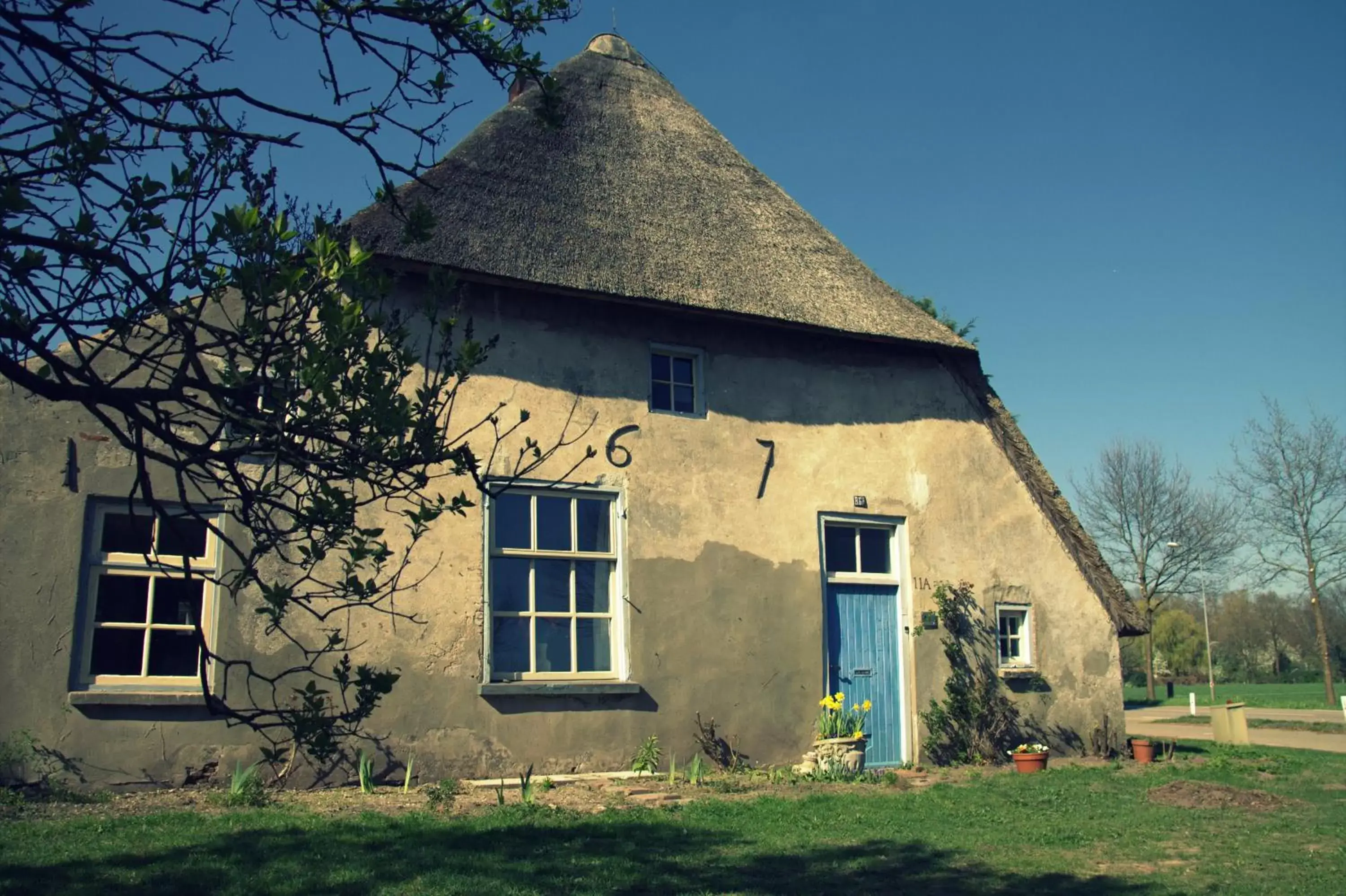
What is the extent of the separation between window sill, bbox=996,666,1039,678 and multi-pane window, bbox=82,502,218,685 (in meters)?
8.50

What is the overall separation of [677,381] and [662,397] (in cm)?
26

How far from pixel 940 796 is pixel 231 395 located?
780 cm

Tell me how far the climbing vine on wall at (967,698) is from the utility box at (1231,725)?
3.55m

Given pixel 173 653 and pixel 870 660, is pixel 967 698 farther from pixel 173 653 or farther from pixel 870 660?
pixel 173 653

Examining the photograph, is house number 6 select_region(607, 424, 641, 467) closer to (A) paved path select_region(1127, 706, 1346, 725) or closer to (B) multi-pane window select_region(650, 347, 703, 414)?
(B) multi-pane window select_region(650, 347, 703, 414)

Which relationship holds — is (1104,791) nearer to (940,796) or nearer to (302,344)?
(940,796)

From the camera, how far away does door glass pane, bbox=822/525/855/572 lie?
465 inches

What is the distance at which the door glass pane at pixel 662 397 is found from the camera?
11.1 meters

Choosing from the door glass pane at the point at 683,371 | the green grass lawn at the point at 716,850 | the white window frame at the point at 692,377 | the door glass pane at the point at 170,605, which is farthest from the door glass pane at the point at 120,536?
the door glass pane at the point at 683,371

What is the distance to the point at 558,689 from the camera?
385 inches

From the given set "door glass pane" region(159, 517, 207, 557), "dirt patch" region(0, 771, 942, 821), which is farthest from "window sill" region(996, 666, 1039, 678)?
"door glass pane" region(159, 517, 207, 557)

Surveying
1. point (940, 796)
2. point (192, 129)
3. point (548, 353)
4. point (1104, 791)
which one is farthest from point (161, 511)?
point (1104, 791)

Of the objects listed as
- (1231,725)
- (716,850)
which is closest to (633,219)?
(716,850)

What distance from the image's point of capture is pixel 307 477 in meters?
3.62
